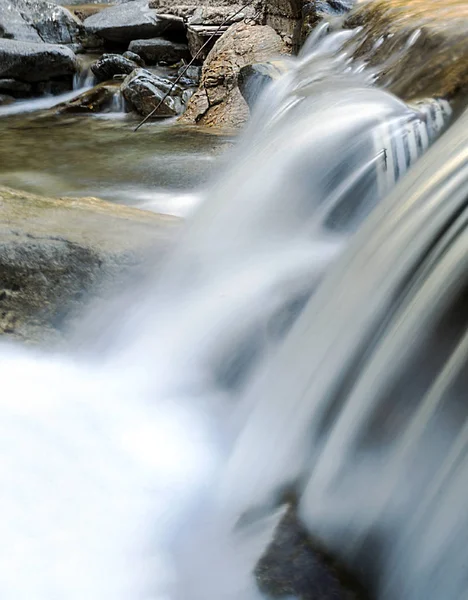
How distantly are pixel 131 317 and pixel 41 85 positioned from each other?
8576mm

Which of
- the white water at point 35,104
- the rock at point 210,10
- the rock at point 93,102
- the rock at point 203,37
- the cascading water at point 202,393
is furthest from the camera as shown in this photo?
the rock at point 203,37

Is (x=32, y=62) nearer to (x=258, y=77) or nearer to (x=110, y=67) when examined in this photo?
(x=110, y=67)

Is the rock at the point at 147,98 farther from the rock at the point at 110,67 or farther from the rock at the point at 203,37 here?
the rock at the point at 110,67

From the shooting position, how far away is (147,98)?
8.02 metres

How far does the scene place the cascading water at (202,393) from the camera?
1637 millimetres

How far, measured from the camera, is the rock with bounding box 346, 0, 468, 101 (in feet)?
10.2

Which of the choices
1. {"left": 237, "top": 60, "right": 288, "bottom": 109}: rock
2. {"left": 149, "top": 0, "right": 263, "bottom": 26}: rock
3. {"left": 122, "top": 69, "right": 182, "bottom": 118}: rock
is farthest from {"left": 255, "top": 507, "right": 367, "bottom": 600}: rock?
{"left": 149, "top": 0, "right": 263, "bottom": 26}: rock

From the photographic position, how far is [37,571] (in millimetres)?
1599

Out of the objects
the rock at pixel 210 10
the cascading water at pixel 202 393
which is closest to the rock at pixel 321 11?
the rock at pixel 210 10

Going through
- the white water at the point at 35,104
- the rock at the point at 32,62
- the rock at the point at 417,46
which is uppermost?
the rock at the point at 417,46

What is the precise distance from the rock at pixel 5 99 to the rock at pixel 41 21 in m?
3.05

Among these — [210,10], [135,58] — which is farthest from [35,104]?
[210,10]

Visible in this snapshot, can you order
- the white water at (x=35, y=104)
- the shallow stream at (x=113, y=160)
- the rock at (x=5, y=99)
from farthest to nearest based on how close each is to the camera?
the rock at (x=5, y=99) < the white water at (x=35, y=104) < the shallow stream at (x=113, y=160)

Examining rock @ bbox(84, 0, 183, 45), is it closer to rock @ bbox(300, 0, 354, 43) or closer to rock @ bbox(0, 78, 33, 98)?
rock @ bbox(0, 78, 33, 98)
